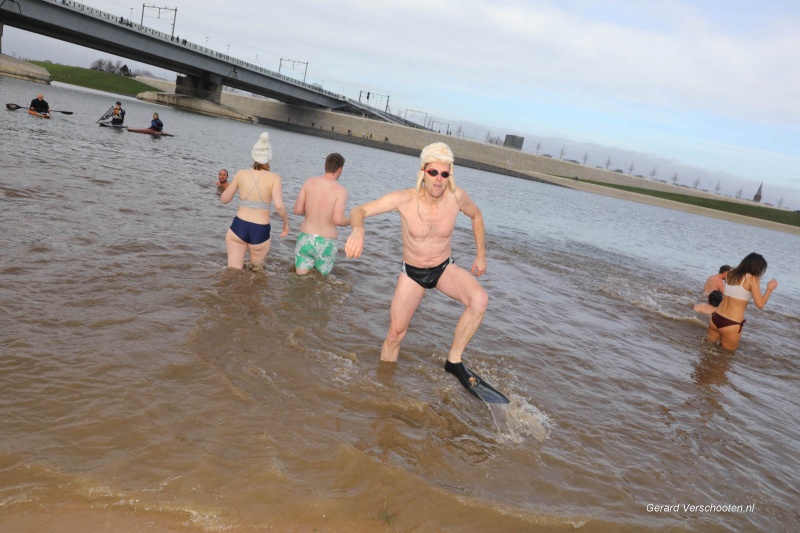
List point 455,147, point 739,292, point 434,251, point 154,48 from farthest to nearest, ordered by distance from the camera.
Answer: point 455,147 → point 154,48 → point 739,292 → point 434,251

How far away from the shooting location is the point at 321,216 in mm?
8414

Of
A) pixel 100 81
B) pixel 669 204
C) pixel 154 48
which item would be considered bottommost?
pixel 669 204

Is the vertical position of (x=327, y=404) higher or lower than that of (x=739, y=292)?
lower

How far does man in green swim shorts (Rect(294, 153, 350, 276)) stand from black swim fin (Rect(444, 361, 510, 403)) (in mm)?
3485

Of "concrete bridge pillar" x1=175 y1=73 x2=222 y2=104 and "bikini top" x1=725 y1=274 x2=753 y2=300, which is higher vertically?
"concrete bridge pillar" x1=175 y1=73 x2=222 y2=104

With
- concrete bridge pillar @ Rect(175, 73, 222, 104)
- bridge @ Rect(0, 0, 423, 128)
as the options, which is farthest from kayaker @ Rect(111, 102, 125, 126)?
concrete bridge pillar @ Rect(175, 73, 222, 104)

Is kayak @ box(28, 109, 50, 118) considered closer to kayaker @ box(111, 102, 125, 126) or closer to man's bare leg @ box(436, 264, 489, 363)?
kayaker @ box(111, 102, 125, 126)

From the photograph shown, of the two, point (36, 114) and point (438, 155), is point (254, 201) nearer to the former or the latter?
point (438, 155)

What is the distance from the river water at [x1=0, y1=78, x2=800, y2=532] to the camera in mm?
3449

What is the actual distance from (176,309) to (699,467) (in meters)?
5.59

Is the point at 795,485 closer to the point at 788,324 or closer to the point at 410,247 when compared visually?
the point at 410,247

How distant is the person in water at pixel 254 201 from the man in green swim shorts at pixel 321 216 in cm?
65

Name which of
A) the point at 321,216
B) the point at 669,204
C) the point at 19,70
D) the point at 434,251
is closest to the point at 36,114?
the point at 321,216

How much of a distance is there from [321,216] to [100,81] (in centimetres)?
11854
